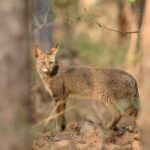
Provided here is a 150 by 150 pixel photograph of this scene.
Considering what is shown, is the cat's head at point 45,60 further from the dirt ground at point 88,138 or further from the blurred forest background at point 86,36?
the dirt ground at point 88,138

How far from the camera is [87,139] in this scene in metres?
11.1

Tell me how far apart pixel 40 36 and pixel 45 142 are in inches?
295

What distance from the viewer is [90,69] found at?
12.6 meters

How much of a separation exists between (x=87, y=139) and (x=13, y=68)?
3833mm

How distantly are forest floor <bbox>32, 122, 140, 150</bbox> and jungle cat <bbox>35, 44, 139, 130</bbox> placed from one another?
0.39 m

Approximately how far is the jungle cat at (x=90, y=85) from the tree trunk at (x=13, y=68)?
4.36 metres

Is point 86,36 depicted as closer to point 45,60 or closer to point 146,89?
point 45,60

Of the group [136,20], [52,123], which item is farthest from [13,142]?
[136,20]

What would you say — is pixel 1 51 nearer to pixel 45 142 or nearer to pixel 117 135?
pixel 45 142

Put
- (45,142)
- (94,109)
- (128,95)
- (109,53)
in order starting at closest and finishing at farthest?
(45,142)
(128,95)
(94,109)
(109,53)

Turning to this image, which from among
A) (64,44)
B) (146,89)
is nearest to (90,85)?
(146,89)

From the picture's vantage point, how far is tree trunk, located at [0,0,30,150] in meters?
7.45

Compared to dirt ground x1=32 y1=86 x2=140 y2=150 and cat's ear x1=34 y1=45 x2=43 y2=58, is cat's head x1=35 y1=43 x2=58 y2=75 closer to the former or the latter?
cat's ear x1=34 y1=45 x2=43 y2=58

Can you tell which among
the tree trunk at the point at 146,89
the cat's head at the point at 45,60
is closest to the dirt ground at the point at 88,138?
the cat's head at the point at 45,60
